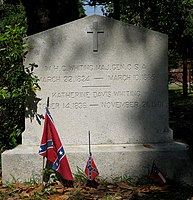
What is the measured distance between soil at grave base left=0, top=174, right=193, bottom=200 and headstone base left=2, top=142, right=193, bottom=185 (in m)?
0.12

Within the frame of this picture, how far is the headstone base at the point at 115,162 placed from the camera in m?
4.84

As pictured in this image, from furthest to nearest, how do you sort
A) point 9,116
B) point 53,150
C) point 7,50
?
1. point 9,116
2. point 7,50
3. point 53,150

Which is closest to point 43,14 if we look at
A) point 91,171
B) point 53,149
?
point 53,149

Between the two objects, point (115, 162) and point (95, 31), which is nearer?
point (115, 162)

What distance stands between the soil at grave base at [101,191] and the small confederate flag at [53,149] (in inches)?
8.2

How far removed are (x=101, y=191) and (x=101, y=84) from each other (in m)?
1.41

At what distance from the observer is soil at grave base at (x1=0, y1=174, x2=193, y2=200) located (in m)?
4.37

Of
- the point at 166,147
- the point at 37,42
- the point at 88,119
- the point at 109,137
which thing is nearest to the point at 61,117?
the point at 88,119

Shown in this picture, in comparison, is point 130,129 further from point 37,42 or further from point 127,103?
point 37,42

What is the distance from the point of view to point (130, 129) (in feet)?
17.1

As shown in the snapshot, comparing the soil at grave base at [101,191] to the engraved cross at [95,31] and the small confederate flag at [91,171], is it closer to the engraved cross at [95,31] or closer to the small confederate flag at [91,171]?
the small confederate flag at [91,171]

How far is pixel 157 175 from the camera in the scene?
15.6 ft

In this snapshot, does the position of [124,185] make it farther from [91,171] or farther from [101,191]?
[91,171]

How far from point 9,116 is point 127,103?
1615 mm
